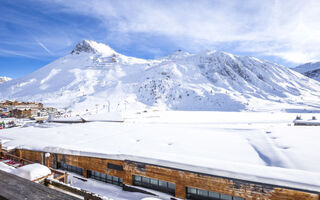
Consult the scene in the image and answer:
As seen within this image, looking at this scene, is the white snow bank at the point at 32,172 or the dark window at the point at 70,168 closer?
the white snow bank at the point at 32,172

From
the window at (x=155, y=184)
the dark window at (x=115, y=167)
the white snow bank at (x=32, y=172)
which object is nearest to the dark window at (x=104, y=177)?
the dark window at (x=115, y=167)

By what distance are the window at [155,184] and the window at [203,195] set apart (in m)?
0.93

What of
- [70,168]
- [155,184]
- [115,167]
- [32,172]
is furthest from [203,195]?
[70,168]

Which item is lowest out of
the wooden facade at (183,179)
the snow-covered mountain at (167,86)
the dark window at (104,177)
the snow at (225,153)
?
the dark window at (104,177)

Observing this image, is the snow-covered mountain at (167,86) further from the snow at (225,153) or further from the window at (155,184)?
the window at (155,184)

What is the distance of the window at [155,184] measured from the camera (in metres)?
9.37

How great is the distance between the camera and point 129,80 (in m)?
132

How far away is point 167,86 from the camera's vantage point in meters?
122

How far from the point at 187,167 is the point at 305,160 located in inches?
259

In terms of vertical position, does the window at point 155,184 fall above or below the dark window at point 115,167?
below

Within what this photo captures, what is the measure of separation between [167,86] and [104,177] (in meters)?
112

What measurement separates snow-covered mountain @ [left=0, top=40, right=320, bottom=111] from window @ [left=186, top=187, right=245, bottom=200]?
2917 inches

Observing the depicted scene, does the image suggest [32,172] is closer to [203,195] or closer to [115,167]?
[115,167]

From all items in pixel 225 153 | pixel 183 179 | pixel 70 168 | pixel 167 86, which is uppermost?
pixel 167 86
